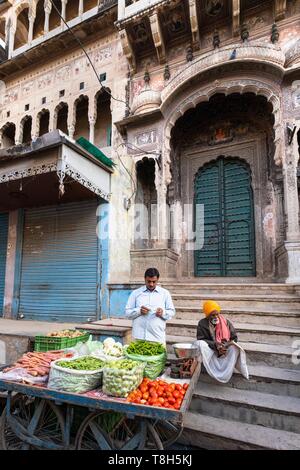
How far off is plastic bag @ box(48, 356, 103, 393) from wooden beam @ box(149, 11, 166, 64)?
8.67 metres

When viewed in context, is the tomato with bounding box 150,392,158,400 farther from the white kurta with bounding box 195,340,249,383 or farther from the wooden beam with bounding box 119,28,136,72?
the wooden beam with bounding box 119,28,136,72

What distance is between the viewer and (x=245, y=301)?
5.24m

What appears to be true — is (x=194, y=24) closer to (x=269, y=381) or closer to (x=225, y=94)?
(x=225, y=94)

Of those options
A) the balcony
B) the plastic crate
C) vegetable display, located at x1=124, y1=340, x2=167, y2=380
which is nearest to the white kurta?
vegetable display, located at x1=124, y1=340, x2=167, y2=380

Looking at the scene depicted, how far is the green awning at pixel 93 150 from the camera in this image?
6.94m

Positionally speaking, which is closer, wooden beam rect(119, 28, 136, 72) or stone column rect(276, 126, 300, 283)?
stone column rect(276, 126, 300, 283)

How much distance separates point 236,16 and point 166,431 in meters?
9.13

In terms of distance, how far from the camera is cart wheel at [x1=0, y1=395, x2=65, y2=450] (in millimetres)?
2901

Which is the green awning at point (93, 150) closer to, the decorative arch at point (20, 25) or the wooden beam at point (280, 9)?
the wooden beam at point (280, 9)

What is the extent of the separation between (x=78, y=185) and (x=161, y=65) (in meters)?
4.63

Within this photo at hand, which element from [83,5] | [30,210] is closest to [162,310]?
[30,210]

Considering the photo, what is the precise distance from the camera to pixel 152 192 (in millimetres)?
8664

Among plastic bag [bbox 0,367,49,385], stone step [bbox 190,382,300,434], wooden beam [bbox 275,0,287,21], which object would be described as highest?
wooden beam [bbox 275,0,287,21]

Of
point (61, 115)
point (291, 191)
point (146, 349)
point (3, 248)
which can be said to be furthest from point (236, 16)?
point (3, 248)
